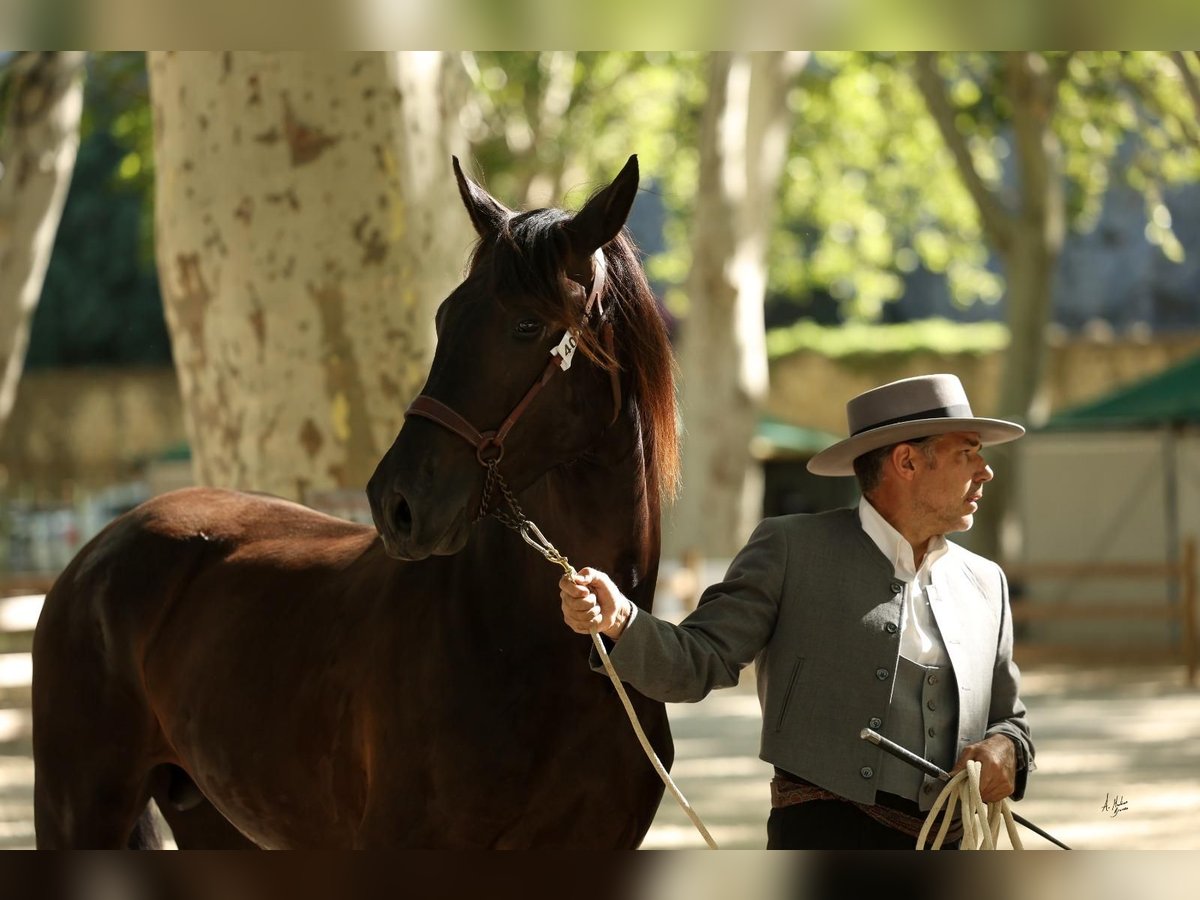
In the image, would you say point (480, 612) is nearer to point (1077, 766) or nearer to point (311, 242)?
point (311, 242)

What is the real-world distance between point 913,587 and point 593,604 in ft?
2.28

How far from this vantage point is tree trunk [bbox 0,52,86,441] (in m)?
9.94

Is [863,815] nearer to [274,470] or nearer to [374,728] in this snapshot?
[374,728]

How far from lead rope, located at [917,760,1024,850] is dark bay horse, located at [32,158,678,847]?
53cm

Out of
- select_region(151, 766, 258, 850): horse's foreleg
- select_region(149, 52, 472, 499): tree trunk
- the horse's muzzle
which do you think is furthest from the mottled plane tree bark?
the horse's muzzle

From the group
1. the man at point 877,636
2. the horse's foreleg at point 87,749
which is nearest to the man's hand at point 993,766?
the man at point 877,636

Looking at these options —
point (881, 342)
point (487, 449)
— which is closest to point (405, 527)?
point (487, 449)

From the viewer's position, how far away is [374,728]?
271 centimetres

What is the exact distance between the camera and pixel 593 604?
2367 millimetres

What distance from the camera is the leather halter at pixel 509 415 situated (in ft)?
7.93

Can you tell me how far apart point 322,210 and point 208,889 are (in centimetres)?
352

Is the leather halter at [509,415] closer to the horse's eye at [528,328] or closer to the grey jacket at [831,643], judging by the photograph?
the horse's eye at [528,328]

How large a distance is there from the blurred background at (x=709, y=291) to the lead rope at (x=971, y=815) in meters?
0.88

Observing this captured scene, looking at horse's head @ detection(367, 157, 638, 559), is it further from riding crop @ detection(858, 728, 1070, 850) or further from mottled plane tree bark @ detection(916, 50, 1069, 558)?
mottled plane tree bark @ detection(916, 50, 1069, 558)
